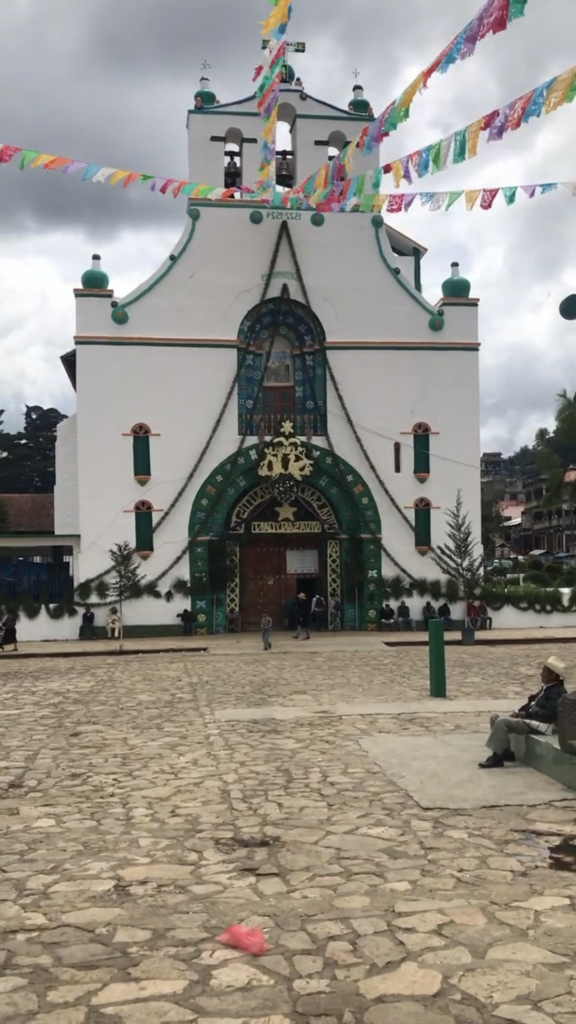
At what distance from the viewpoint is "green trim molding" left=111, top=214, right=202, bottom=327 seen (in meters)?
25.2

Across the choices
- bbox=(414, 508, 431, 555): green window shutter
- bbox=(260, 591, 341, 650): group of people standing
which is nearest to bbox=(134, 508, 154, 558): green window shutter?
bbox=(260, 591, 341, 650): group of people standing

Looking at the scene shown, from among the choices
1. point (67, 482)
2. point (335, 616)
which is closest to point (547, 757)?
point (335, 616)

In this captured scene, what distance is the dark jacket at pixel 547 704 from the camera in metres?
7.97

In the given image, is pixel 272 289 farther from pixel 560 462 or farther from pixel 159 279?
pixel 560 462

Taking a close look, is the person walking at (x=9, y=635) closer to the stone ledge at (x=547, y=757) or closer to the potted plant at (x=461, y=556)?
the potted plant at (x=461, y=556)

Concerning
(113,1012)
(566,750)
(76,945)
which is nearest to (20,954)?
(76,945)

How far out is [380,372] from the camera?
26359 millimetres

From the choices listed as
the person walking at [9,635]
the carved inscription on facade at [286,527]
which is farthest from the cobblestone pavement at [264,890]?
the carved inscription on facade at [286,527]

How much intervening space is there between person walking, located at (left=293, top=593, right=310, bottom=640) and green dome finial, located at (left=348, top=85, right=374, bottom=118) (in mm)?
14845

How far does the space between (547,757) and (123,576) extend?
1781 cm

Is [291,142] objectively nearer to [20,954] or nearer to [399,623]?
[399,623]

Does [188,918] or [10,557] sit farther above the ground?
[10,557]

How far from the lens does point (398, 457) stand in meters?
26.3

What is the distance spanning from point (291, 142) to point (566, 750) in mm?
24290
